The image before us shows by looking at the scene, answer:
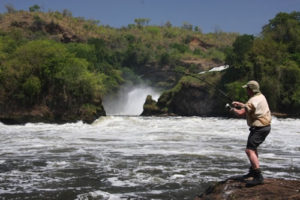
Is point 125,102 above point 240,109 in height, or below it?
above

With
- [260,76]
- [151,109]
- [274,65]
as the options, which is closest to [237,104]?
[260,76]

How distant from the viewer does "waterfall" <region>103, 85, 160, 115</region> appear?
66.1 m

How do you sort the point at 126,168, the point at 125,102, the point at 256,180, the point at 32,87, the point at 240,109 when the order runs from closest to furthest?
the point at 256,180 < the point at 240,109 < the point at 126,168 < the point at 32,87 < the point at 125,102

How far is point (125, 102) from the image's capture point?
68.6 m

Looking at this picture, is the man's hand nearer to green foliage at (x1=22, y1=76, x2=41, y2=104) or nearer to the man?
the man

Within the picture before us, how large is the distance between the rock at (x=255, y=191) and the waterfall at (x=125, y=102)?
58.5 m

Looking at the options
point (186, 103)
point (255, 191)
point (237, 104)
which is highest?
point (186, 103)

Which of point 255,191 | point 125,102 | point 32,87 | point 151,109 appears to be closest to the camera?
point 255,191

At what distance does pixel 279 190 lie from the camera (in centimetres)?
616

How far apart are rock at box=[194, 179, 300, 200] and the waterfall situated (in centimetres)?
5850

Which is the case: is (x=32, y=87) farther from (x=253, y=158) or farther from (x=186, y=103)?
(x=253, y=158)

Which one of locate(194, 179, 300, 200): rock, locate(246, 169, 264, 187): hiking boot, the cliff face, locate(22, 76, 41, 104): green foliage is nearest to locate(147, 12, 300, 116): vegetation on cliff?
the cliff face

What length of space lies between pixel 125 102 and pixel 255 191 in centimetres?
6265

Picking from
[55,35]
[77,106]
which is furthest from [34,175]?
[55,35]
